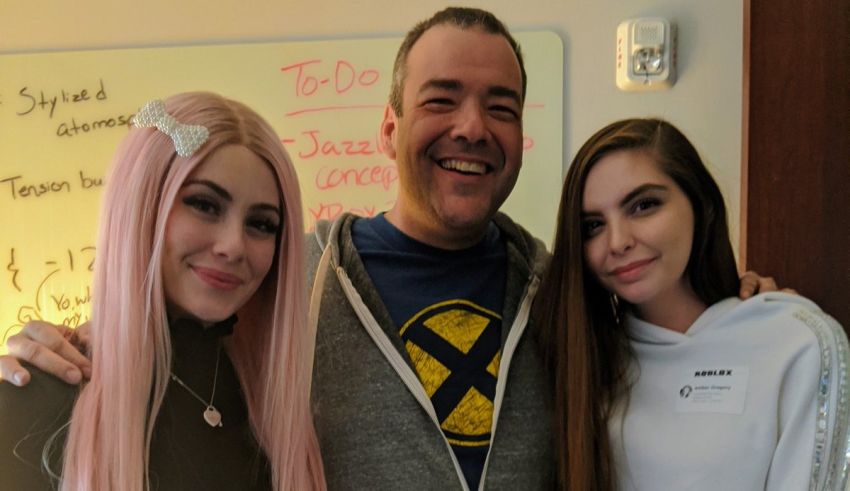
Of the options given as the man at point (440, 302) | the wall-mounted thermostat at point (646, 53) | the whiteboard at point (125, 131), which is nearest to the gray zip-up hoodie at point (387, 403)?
the man at point (440, 302)

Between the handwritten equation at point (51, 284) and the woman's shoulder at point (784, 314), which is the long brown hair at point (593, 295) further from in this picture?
the handwritten equation at point (51, 284)

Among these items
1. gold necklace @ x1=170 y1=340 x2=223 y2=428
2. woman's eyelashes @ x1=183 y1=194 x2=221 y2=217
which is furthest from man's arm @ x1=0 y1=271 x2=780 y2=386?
woman's eyelashes @ x1=183 y1=194 x2=221 y2=217

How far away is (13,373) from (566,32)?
1599 mm

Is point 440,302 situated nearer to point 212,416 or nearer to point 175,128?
point 212,416

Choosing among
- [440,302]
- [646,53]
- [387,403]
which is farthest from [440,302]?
[646,53]

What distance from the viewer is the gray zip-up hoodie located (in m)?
1.15

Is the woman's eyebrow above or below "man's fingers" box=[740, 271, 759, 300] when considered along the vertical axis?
above

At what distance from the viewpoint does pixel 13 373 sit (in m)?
0.85

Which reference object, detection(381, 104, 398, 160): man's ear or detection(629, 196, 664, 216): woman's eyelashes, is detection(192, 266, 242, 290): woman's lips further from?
detection(629, 196, 664, 216): woman's eyelashes

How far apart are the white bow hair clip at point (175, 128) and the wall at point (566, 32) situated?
3.69 feet

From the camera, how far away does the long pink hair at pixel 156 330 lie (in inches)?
35.0

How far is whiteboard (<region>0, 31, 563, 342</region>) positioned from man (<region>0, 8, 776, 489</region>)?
57cm

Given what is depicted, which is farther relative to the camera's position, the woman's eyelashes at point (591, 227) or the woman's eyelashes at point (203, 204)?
the woman's eyelashes at point (591, 227)

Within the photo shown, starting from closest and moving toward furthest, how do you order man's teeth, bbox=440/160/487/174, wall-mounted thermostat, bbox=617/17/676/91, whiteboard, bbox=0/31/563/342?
man's teeth, bbox=440/160/487/174
wall-mounted thermostat, bbox=617/17/676/91
whiteboard, bbox=0/31/563/342
